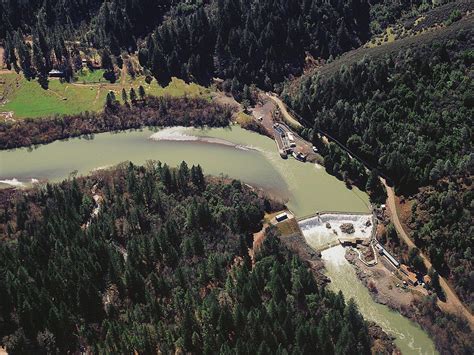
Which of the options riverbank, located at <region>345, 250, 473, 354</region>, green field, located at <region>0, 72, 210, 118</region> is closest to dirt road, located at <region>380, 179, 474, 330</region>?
riverbank, located at <region>345, 250, 473, 354</region>

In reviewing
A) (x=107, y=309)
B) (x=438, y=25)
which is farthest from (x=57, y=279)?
(x=438, y=25)

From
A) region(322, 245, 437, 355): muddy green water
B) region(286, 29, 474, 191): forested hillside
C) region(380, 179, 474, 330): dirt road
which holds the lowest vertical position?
region(322, 245, 437, 355): muddy green water

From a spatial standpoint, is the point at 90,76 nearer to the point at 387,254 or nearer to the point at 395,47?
the point at 395,47

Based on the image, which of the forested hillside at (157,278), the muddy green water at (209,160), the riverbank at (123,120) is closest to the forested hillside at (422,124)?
the muddy green water at (209,160)

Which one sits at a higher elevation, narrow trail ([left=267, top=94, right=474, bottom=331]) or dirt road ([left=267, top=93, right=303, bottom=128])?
dirt road ([left=267, top=93, right=303, bottom=128])

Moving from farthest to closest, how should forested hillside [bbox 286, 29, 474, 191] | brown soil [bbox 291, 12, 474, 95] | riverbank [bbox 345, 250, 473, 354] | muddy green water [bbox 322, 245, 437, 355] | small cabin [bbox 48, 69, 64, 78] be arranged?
small cabin [bbox 48, 69, 64, 78] → brown soil [bbox 291, 12, 474, 95] → forested hillside [bbox 286, 29, 474, 191] → muddy green water [bbox 322, 245, 437, 355] → riverbank [bbox 345, 250, 473, 354]

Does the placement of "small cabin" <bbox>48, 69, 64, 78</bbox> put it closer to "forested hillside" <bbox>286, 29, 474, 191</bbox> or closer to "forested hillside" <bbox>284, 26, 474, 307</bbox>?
"forested hillside" <bbox>284, 26, 474, 307</bbox>

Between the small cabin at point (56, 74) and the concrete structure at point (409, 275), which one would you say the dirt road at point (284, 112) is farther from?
the small cabin at point (56, 74)

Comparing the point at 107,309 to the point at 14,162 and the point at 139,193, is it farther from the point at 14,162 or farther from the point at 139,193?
the point at 14,162
